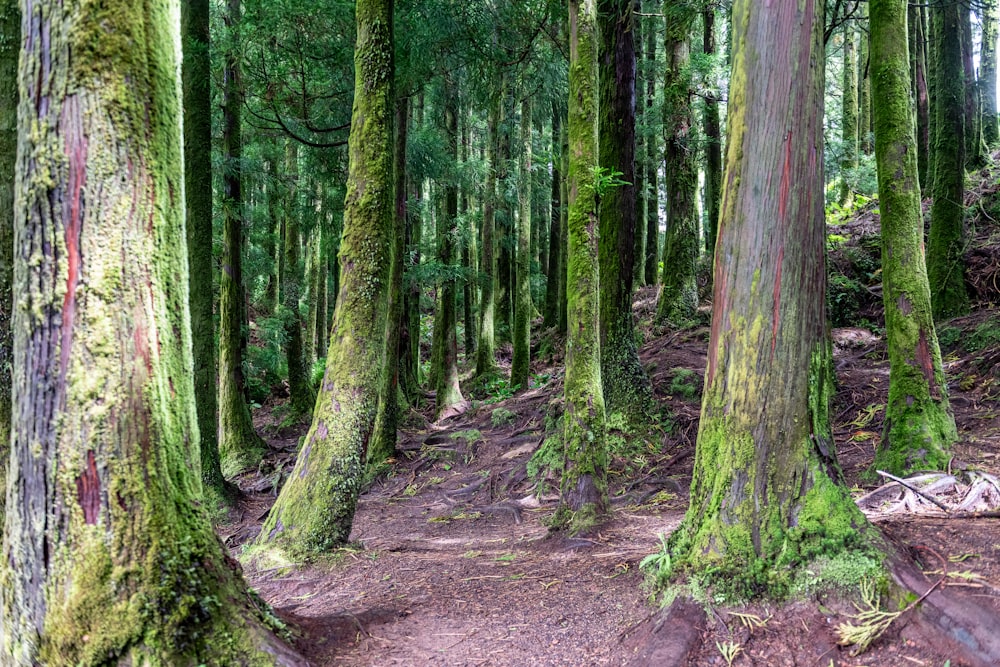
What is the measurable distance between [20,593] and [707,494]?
3.44 meters

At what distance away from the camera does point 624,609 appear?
4.00 metres

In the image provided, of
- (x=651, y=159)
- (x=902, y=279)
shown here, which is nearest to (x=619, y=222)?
(x=902, y=279)

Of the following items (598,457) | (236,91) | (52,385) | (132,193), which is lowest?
(598,457)

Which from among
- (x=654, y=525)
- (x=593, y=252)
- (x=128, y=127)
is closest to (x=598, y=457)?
(x=654, y=525)

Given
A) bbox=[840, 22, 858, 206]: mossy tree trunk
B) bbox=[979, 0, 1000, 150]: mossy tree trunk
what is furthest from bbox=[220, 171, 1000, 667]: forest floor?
bbox=[840, 22, 858, 206]: mossy tree trunk

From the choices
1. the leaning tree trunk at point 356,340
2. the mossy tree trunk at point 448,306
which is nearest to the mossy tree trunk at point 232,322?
the mossy tree trunk at point 448,306

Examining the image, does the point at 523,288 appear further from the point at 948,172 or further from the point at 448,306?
the point at 948,172

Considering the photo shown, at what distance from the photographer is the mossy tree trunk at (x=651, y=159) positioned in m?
17.4

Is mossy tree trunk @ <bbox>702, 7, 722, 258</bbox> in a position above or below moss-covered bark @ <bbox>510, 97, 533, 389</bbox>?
above

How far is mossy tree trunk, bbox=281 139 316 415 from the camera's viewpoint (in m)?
14.9

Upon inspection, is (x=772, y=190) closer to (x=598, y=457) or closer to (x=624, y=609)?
(x=624, y=609)

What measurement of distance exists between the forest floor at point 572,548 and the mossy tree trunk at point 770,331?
43 centimetres

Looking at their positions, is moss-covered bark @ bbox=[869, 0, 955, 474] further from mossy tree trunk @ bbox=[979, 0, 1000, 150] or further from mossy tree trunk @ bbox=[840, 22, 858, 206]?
mossy tree trunk @ bbox=[840, 22, 858, 206]

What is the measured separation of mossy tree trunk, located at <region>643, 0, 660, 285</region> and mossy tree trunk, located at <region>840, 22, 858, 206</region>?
580 centimetres
